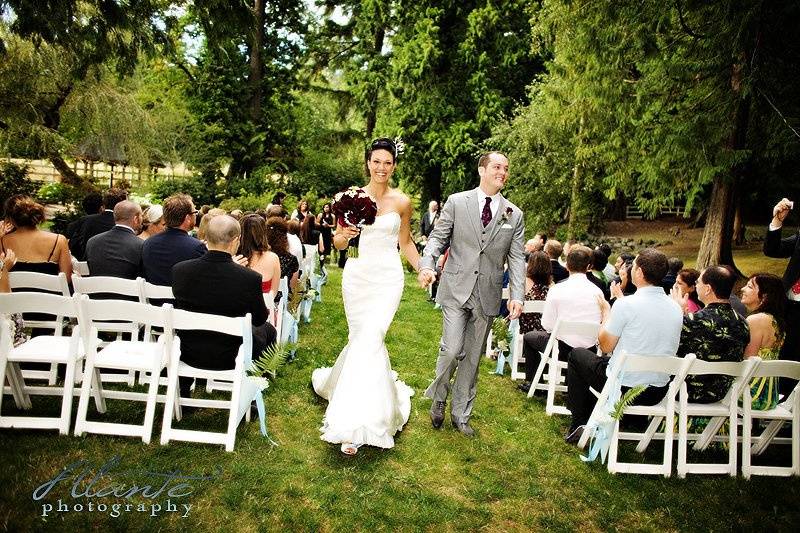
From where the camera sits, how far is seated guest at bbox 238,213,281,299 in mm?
5805

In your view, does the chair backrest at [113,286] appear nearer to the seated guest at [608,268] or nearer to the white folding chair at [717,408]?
the white folding chair at [717,408]

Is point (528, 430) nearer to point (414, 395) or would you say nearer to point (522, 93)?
point (414, 395)

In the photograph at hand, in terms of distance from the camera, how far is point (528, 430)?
17.0 feet

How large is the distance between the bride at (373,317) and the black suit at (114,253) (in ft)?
7.67

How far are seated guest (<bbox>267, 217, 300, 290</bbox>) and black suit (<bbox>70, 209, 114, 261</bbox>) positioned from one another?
6.28 feet

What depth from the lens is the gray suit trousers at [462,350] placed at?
15.7 feet

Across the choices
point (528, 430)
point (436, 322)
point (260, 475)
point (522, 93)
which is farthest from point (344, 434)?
point (522, 93)

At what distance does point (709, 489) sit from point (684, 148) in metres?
7.89

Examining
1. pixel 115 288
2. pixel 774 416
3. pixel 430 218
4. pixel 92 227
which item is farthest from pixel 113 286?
pixel 430 218

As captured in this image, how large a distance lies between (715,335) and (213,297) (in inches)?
159

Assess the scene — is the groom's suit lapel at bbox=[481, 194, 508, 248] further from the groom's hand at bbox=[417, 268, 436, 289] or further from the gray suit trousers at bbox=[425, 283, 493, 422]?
the groom's hand at bbox=[417, 268, 436, 289]

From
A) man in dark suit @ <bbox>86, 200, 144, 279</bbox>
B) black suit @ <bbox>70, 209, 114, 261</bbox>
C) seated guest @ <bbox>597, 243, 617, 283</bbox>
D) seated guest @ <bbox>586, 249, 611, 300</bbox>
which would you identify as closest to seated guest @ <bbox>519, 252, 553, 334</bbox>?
seated guest @ <bbox>586, 249, 611, 300</bbox>

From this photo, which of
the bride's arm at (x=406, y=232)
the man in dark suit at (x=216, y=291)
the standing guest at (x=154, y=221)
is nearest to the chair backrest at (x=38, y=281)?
the man in dark suit at (x=216, y=291)

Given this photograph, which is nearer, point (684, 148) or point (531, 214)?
point (684, 148)
